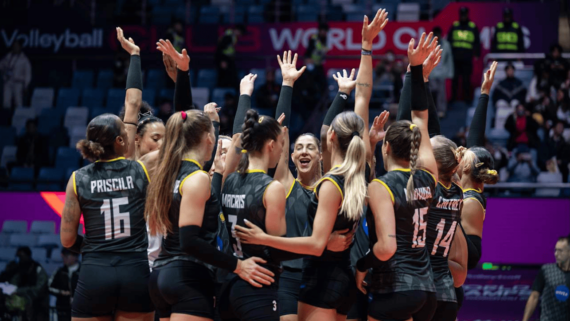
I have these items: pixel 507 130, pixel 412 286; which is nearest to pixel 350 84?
pixel 412 286

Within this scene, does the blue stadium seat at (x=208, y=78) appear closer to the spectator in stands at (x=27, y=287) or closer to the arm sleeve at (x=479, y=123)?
the spectator in stands at (x=27, y=287)

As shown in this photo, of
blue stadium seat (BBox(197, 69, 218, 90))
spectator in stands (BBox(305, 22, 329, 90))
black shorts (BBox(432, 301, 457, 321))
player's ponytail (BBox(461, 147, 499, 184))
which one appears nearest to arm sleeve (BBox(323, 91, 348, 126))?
player's ponytail (BBox(461, 147, 499, 184))

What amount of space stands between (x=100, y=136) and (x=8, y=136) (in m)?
11.4

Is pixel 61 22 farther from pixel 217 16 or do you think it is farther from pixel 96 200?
pixel 96 200

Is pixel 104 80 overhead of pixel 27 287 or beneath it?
overhead

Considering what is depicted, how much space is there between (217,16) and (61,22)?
3.90 meters

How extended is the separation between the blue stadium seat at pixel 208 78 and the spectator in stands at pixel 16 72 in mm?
3931

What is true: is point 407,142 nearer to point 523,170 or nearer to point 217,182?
point 217,182

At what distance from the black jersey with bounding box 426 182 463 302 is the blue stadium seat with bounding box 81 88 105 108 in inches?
478

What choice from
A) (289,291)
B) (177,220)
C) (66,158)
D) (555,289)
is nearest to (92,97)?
(66,158)

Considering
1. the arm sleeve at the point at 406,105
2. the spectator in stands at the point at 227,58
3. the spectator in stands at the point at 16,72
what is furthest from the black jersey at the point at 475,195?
the spectator in stands at the point at 16,72

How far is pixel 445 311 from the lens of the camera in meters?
4.81

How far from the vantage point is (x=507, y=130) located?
43.2ft

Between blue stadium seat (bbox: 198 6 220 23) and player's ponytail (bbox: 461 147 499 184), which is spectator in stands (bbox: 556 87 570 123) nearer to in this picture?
blue stadium seat (bbox: 198 6 220 23)
